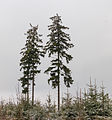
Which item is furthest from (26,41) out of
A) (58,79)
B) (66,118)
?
(66,118)

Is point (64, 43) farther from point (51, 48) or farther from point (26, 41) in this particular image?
point (26, 41)

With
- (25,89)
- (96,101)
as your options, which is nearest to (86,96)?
(96,101)

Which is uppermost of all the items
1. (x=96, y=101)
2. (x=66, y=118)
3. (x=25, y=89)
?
(x=25, y=89)

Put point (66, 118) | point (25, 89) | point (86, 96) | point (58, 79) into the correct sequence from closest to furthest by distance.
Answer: point (66, 118) → point (86, 96) → point (58, 79) → point (25, 89)

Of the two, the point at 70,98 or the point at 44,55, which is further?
the point at 44,55

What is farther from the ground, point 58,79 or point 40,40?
point 40,40

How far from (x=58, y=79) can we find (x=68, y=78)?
1447mm

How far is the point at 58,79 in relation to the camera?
36.4 m

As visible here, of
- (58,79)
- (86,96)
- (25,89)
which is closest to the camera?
(86,96)

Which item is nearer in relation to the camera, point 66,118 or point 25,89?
point 66,118

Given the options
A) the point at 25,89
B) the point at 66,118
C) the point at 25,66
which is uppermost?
the point at 25,66

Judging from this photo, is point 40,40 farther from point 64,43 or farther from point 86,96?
point 86,96

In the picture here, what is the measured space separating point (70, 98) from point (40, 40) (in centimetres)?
1765

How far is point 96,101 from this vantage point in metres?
25.1
